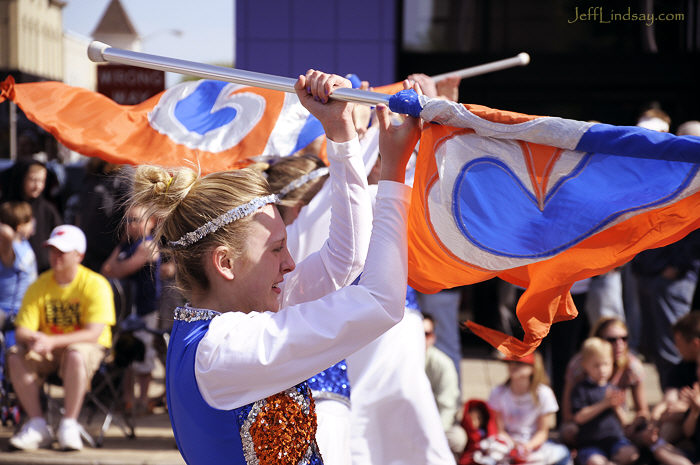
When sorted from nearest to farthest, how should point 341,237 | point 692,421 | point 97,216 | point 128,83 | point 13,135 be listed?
point 341,237, point 692,421, point 97,216, point 128,83, point 13,135

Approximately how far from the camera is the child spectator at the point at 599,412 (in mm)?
6180

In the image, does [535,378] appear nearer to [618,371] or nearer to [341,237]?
[618,371]

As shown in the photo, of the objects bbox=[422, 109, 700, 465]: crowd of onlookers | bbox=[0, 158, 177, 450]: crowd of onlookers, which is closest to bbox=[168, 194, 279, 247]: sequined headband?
bbox=[0, 158, 177, 450]: crowd of onlookers

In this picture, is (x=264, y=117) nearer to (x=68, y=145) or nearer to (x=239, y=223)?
(x=68, y=145)

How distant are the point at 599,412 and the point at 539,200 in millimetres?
4129

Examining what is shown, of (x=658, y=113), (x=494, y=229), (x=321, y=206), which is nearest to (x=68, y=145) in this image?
(x=321, y=206)

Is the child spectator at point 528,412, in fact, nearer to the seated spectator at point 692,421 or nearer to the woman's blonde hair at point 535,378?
the woman's blonde hair at point 535,378

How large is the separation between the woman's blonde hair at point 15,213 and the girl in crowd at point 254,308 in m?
5.19

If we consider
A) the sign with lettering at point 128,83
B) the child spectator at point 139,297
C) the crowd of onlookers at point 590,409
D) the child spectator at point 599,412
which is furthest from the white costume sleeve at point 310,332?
the sign with lettering at point 128,83

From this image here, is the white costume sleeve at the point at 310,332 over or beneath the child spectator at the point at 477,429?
over

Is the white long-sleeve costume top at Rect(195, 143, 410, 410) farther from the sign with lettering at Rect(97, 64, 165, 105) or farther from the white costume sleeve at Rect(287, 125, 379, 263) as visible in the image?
the sign with lettering at Rect(97, 64, 165, 105)

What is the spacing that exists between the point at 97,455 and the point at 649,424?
11.5 ft

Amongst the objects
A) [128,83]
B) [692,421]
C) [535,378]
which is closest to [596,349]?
[535,378]

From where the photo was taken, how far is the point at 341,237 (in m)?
3.02
